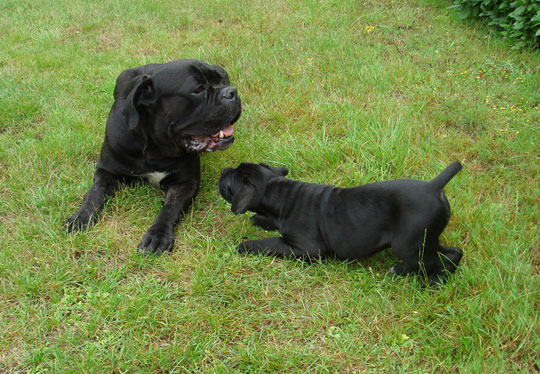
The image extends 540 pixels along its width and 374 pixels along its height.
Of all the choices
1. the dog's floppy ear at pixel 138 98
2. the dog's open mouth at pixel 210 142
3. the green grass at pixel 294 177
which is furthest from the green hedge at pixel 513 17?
the dog's floppy ear at pixel 138 98

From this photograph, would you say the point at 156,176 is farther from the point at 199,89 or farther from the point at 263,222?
the point at 263,222

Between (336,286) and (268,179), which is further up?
(268,179)

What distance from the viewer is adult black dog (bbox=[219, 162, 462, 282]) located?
2693 mm

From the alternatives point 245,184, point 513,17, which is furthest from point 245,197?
point 513,17

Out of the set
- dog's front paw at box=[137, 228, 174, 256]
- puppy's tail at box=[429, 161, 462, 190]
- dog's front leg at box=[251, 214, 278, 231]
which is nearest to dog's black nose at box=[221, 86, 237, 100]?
dog's front leg at box=[251, 214, 278, 231]

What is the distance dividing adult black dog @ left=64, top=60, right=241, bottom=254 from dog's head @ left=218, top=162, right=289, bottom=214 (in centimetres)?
41

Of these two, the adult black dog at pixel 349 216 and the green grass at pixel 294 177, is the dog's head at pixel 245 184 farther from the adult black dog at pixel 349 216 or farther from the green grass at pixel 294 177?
the green grass at pixel 294 177

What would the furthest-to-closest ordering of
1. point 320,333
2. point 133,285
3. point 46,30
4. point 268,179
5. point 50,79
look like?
point 46,30, point 50,79, point 268,179, point 133,285, point 320,333

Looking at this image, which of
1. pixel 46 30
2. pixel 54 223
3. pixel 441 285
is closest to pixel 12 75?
pixel 46 30

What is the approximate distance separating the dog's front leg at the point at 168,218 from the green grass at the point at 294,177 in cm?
9

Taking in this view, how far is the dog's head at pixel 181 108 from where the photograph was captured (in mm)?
3375

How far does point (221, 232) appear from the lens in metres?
3.47

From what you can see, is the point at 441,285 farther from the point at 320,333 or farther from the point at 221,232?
the point at 221,232

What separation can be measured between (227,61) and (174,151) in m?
2.49
